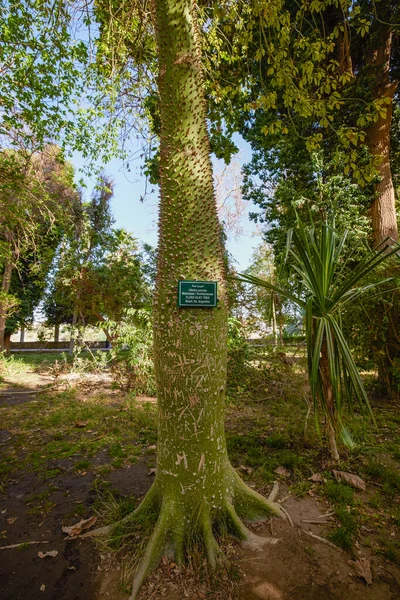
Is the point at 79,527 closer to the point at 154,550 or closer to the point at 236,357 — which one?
the point at 154,550

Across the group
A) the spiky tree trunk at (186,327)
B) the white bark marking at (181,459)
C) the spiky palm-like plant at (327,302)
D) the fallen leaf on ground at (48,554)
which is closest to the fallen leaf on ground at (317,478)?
the spiky palm-like plant at (327,302)

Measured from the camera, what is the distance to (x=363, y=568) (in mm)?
1924

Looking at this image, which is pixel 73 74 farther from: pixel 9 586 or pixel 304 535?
pixel 304 535

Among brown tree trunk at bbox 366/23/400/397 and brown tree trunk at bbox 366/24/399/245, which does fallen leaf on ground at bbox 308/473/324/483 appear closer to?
brown tree trunk at bbox 366/23/400/397

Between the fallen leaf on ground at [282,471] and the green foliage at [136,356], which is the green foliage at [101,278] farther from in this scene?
the fallen leaf on ground at [282,471]

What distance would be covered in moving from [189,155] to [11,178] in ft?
14.9

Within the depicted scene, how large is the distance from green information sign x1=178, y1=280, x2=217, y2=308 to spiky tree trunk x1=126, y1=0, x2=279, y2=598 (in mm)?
49

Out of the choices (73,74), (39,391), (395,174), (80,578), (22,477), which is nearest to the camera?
(80,578)

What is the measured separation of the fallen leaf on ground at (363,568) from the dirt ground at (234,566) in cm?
1

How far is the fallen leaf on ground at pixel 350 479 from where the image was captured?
270cm

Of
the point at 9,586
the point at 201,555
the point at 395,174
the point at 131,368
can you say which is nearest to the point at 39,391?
the point at 131,368

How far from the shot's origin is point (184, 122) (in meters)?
2.21

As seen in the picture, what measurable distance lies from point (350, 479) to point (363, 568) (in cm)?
91

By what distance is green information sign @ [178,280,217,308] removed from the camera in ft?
6.89
